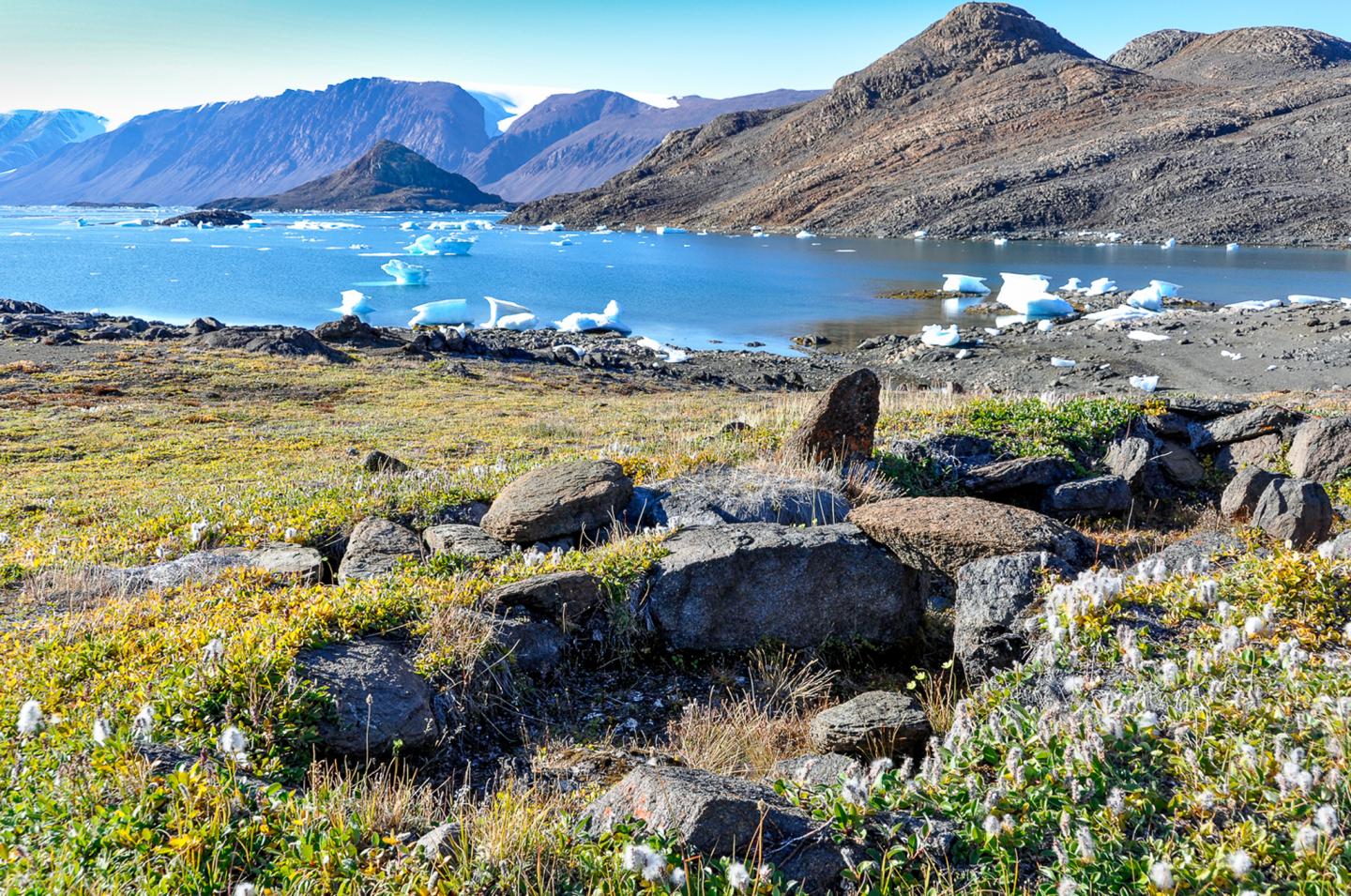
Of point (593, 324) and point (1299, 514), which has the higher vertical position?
point (593, 324)

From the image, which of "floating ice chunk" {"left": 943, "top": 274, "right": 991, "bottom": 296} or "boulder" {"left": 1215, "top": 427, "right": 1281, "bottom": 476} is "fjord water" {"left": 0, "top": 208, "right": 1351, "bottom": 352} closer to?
"floating ice chunk" {"left": 943, "top": 274, "right": 991, "bottom": 296}

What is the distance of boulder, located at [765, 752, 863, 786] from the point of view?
4.09 meters

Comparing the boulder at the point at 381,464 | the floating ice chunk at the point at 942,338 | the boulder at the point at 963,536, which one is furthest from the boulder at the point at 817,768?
the floating ice chunk at the point at 942,338

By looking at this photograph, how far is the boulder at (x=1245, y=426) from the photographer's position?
35.1 feet

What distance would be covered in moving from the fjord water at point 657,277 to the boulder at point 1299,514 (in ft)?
105

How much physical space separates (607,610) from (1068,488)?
5486 mm

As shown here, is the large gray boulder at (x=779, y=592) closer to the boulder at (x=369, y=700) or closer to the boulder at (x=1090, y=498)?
the boulder at (x=369, y=700)

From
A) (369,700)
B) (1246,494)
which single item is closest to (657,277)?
(1246,494)

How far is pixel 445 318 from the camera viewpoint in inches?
1823

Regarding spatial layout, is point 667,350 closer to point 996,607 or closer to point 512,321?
point 512,321

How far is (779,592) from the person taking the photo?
6.36 meters

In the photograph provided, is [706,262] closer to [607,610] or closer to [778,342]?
[778,342]

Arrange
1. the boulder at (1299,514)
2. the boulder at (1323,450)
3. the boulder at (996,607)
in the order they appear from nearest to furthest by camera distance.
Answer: the boulder at (996,607), the boulder at (1299,514), the boulder at (1323,450)

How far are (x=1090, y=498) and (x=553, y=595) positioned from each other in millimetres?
6008
